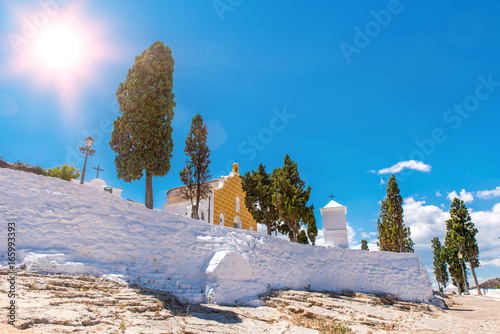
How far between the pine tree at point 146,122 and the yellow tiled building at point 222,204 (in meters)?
7.53

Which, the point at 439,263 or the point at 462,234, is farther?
the point at 439,263

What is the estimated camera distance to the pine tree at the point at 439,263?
138 ft

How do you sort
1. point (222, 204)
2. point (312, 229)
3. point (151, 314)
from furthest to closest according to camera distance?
1. point (222, 204)
2. point (312, 229)
3. point (151, 314)

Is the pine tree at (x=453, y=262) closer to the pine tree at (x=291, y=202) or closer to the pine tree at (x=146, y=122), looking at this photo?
the pine tree at (x=291, y=202)

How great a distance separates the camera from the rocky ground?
591 centimetres

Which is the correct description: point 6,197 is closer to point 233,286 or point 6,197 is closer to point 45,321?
point 45,321

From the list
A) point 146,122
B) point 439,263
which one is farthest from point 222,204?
point 439,263

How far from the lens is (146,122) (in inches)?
642

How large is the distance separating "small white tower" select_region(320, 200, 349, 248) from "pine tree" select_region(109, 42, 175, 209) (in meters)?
10.9

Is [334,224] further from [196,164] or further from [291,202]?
[196,164]

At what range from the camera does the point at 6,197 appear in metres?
9.62

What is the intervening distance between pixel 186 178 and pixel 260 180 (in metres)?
6.34

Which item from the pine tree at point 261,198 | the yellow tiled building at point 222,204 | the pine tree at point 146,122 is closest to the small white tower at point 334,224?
the pine tree at point 261,198

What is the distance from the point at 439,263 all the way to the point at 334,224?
3244cm
